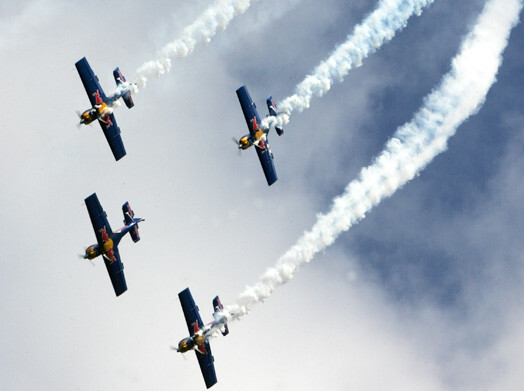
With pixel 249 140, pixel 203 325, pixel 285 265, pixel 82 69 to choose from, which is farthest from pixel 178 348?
pixel 82 69

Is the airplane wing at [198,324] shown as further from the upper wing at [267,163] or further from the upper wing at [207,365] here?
the upper wing at [267,163]

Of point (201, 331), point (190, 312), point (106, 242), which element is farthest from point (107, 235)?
point (201, 331)

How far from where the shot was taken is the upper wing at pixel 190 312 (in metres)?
94.2

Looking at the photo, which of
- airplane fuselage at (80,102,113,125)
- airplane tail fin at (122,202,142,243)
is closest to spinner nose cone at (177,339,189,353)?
airplane tail fin at (122,202,142,243)

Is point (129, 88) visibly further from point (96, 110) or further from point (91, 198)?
point (91, 198)

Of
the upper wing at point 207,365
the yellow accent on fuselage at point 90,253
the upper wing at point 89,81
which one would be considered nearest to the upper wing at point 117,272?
the yellow accent on fuselage at point 90,253

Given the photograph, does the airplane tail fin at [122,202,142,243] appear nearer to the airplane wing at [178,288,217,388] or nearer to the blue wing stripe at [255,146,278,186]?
the airplane wing at [178,288,217,388]

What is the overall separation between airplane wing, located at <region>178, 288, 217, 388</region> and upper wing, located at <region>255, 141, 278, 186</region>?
42.2ft

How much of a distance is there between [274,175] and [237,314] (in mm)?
14618

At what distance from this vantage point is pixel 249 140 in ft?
307

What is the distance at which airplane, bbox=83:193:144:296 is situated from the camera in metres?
95.5

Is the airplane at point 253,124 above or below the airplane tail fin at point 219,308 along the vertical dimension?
above

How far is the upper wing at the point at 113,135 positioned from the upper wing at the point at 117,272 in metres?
8.91

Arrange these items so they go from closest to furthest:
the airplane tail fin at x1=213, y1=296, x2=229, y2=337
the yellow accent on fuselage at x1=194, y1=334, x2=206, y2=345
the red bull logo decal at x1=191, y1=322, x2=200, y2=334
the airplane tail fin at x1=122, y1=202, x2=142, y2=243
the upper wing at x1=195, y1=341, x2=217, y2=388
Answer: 1. the airplane tail fin at x1=213, y1=296, x2=229, y2=337
2. the yellow accent on fuselage at x1=194, y1=334, x2=206, y2=345
3. the red bull logo decal at x1=191, y1=322, x2=200, y2=334
4. the upper wing at x1=195, y1=341, x2=217, y2=388
5. the airplane tail fin at x1=122, y1=202, x2=142, y2=243
